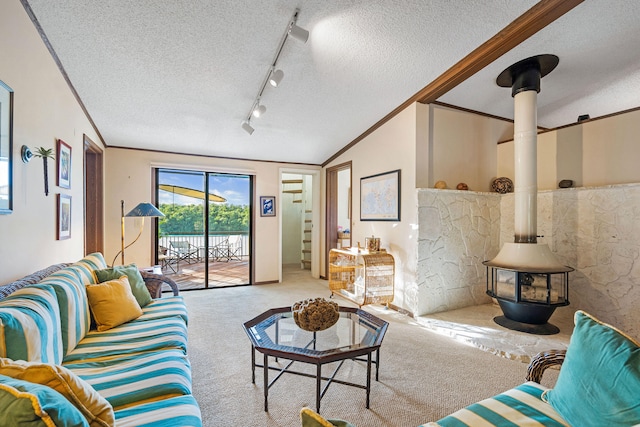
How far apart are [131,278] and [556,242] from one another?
4.63 meters

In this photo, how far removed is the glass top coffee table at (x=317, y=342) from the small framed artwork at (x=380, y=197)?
191 centimetres

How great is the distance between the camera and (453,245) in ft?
12.9

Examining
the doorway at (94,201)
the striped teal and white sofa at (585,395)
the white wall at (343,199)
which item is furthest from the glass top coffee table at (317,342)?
the white wall at (343,199)

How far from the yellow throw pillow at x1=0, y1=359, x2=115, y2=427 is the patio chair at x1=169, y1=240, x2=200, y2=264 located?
4390 millimetres

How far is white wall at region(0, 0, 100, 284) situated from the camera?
5.98ft

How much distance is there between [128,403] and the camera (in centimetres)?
129

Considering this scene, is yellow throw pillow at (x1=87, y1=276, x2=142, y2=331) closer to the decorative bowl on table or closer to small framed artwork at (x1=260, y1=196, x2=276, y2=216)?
the decorative bowl on table

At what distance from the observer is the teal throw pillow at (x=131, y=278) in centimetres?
243

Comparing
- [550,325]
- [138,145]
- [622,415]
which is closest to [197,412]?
[622,415]

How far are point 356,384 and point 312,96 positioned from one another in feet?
9.91

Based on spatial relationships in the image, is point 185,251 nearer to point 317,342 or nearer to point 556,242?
point 317,342

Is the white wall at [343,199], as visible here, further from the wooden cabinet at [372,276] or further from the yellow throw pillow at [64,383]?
the yellow throw pillow at [64,383]

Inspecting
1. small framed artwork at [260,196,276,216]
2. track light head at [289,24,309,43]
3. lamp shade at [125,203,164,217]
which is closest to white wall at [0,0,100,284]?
lamp shade at [125,203,164,217]

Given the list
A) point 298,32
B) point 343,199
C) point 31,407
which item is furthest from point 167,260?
point 31,407
